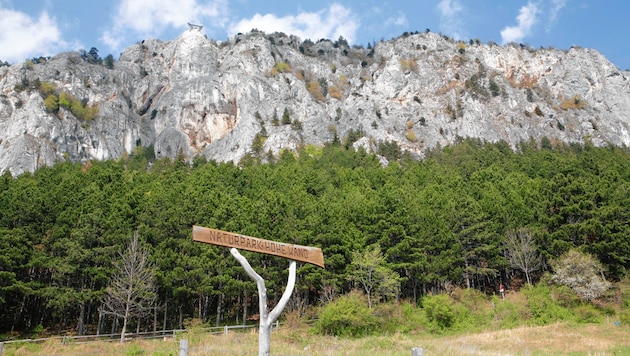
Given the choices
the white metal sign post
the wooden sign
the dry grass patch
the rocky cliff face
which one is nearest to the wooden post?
the white metal sign post

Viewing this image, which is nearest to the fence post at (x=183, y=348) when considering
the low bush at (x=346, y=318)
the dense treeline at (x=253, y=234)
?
the low bush at (x=346, y=318)

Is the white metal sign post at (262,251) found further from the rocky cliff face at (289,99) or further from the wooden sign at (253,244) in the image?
the rocky cliff face at (289,99)

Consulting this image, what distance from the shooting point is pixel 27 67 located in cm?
11912

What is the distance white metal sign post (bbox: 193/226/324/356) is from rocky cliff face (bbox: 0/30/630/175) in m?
87.5

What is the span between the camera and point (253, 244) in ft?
27.7

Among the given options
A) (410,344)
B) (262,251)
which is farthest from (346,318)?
(262,251)

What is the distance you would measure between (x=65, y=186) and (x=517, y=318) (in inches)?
1688

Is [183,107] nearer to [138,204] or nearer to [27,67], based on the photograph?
[27,67]

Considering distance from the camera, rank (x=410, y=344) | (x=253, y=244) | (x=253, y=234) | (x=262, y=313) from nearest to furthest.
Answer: (x=253, y=244)
(x=262, y=313)
(x=410, y=344)
(x=253, y=234)

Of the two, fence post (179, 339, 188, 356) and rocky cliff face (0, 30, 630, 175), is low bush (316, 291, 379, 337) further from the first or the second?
rocky cliff face (0, 30, 630, 175)

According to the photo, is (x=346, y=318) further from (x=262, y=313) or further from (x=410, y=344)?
(x=262, y=313)

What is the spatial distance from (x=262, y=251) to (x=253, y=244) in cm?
24

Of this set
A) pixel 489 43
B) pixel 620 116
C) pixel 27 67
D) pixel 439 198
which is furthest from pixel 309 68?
pixel 439 198

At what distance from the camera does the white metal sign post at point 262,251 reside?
310 inches
